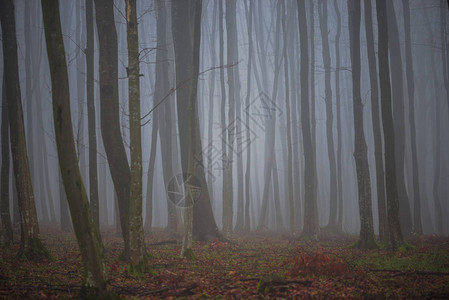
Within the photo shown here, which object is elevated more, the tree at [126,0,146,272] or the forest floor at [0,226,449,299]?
the tree at [126,0,146,272]

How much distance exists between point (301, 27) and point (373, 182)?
29.4m

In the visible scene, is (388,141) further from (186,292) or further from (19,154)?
(19,154)

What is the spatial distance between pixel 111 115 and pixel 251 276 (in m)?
5.73

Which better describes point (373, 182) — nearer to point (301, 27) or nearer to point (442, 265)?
point (301, 27)

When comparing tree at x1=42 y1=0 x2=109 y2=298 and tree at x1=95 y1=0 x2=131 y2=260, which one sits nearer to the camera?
tree at x1=42 y1=0 x2=109 y2=298

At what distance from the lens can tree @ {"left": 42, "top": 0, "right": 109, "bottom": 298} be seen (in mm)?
4648

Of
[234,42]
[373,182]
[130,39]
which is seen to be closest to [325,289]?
[130,39]

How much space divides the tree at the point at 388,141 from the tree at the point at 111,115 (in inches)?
303

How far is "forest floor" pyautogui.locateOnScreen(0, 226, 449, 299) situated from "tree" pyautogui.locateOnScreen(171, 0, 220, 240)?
9.64 feet

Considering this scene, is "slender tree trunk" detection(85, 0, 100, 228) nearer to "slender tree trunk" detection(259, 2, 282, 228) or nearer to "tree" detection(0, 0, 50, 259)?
"tree" detection(0, 0, 50, 259)

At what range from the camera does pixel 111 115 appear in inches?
364

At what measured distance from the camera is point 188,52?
1472 centimetres

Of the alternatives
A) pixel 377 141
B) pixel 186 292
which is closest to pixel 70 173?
pixel 186 292

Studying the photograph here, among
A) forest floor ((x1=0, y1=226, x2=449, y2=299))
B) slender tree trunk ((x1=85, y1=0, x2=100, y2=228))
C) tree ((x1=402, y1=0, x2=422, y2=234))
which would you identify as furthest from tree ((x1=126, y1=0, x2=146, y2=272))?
tree ((x1=402, y1=0, x2=422, y2=234))
